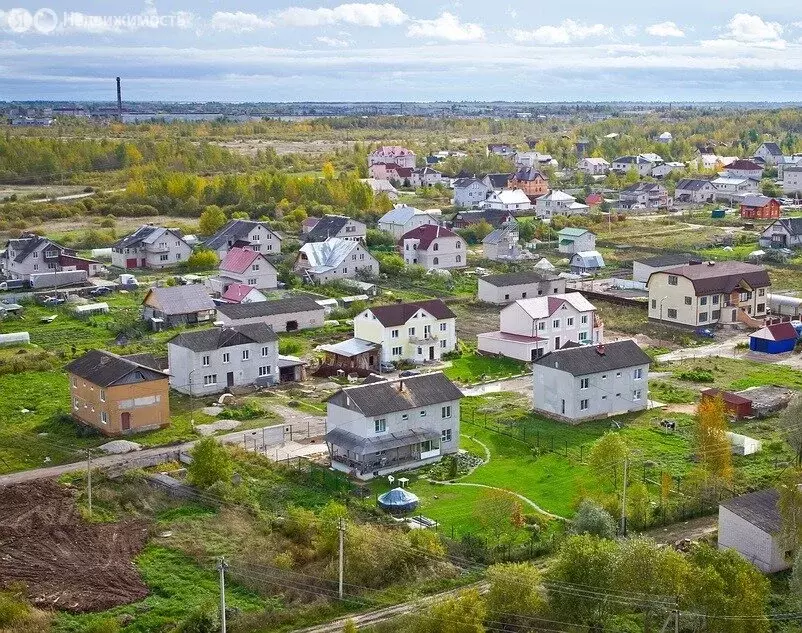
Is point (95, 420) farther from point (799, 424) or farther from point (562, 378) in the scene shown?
point (799, 424)

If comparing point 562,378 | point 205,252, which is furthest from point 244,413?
point 205,252

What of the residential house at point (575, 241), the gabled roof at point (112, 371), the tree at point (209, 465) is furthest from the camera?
the residential house at point (575, 241)

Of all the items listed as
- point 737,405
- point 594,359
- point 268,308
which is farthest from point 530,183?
point 737,405

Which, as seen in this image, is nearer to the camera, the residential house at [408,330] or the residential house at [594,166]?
the residential house at [408,330]

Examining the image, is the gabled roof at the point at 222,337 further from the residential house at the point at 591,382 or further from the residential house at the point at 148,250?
the residential house at the point at 148,250

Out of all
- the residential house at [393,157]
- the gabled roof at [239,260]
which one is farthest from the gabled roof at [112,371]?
the residential house at [393,157]

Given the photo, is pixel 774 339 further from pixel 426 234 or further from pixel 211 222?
pixel 211 222
